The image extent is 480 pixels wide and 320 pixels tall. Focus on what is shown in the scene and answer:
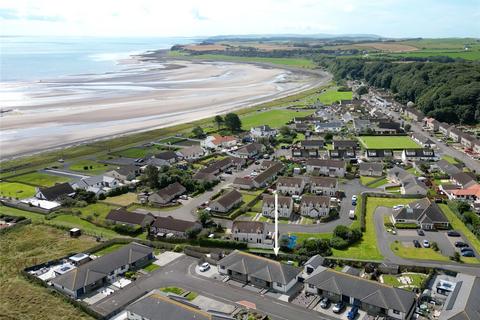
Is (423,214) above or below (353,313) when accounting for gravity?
above

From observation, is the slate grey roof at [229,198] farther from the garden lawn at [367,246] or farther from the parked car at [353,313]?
the parked car at [353,313]

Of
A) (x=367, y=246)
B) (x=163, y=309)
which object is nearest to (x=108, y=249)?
(x=163, y=309)

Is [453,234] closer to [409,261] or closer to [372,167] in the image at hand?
[409,261]

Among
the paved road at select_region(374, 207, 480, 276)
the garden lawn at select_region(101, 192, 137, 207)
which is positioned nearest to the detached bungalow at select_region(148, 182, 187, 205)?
the garden lawn at select_region(101, 192, 137, 207)

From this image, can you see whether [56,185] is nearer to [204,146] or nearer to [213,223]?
[213,223]

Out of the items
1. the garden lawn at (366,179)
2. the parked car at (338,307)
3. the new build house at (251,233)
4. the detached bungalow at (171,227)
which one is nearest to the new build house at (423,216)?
the garden lawn at (366,179)

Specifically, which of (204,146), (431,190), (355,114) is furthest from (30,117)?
(431,190)
